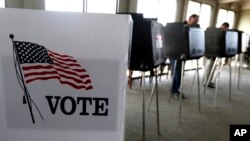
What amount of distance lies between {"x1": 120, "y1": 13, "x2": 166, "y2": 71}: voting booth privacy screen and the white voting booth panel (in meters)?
0.87

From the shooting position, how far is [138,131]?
7.91 ft

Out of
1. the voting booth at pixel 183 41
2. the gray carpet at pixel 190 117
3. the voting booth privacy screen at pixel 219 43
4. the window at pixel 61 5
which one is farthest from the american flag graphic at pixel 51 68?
the window at pixel 61 5

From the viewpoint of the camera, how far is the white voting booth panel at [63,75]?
0.68 meters

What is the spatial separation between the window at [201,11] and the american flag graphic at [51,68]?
7148 millimetres

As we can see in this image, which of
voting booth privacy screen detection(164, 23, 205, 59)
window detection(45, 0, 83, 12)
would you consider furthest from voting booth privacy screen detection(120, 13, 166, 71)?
window detection(45, 0, 83, 12)

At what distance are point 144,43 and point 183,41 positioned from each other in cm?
91

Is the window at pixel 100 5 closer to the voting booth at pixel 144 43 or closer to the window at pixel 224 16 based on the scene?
the voting booth at pixel 144 43

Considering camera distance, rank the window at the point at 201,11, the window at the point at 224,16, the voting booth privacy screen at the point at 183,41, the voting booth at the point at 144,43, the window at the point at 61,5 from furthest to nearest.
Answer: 1. the window at the point at 224,16
2. the window at the point at 201,11
3. the window at the point at 61,5
4. the voting booth privacy screen at the point at 183,41
5. the voting booth at the point at 144,43

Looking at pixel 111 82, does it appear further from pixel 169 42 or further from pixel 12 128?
pixel 169 42

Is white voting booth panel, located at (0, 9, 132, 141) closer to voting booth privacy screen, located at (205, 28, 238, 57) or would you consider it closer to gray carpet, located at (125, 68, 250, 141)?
gray carpet, located at (125, 68, 250, 141)

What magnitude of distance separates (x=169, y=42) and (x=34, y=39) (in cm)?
201

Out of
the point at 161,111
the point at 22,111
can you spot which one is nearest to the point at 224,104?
the point at 161,111

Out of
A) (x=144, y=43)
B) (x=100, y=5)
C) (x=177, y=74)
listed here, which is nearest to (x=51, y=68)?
(x=144, y=43)

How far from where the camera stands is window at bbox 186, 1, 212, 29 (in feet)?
24.4
